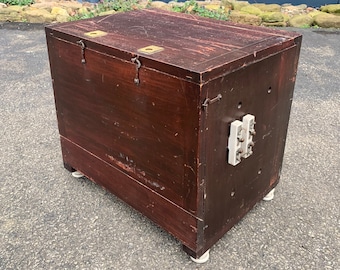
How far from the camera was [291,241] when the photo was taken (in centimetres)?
151

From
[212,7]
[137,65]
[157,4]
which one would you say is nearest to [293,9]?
[212,7]

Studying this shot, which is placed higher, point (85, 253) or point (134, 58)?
point (134, 58)

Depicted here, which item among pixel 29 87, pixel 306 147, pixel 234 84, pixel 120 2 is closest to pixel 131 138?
pixel 234 84

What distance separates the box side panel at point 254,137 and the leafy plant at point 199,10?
318 centimetres

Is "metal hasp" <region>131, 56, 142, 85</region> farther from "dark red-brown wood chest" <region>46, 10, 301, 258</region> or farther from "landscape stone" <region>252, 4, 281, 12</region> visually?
"landscape stone" <region>252, 4, 281, 12</region>

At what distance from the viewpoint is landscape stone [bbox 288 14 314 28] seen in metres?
4.49

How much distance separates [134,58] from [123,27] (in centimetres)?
43

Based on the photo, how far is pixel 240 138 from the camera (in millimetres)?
1283

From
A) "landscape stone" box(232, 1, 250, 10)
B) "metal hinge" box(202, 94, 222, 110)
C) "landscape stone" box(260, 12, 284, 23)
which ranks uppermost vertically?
"metal hinge" box(202, 94, 222, 110)

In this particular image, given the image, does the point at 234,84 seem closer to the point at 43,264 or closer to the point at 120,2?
the point at 43,264

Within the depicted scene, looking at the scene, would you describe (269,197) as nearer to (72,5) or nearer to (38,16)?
(38,16)

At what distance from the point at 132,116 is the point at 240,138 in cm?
38

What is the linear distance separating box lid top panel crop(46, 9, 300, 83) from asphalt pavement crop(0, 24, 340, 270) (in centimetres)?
69

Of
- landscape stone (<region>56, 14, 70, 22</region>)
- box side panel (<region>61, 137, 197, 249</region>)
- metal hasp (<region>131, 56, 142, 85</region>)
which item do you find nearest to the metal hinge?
metal hasp (<region>131, 56, 142, 85</region>)
